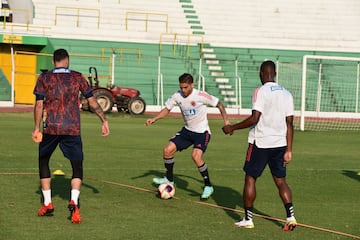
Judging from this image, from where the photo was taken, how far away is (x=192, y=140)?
12344mm

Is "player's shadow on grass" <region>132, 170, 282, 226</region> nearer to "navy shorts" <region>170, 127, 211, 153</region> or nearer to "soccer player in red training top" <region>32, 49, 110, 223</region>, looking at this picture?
"navy shorts" <region>170, 127, 211, 153</region>

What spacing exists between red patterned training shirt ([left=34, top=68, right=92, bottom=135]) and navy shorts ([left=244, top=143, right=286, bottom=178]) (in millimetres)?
2165

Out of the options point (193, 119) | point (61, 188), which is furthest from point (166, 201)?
point (61, 188)

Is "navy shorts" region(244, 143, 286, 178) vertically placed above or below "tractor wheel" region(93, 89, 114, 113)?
above

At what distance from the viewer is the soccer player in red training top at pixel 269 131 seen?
363 inches

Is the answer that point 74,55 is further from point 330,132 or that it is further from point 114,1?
point 330,132

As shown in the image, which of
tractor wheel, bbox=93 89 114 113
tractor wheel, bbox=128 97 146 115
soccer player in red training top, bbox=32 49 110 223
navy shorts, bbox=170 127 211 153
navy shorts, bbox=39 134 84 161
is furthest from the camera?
tractor wheel, bbox=128 97 146 115

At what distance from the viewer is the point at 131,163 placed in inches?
631

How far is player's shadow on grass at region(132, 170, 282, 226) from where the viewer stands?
10602 millimetres

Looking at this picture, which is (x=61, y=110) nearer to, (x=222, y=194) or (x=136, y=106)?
(x=222, y=194)

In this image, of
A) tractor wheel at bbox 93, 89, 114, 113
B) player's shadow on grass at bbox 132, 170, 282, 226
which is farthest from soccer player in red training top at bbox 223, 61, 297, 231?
tractor wheel at bbox 93, 89, 114, 113

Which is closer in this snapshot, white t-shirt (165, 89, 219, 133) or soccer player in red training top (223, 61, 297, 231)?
soccer player in red training top (223, 61, 297, 231)

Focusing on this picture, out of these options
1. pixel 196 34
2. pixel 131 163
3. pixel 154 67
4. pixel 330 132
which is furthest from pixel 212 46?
pixel 131 163

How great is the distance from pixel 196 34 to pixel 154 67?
4764mm
